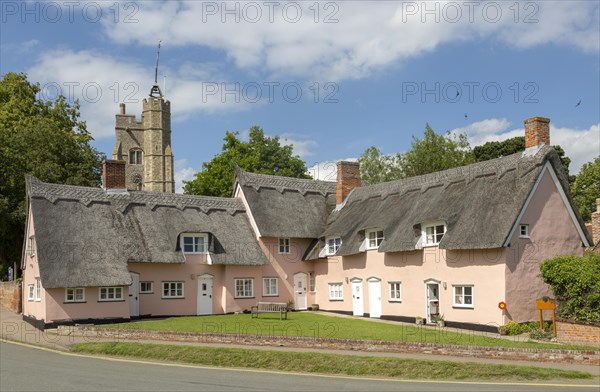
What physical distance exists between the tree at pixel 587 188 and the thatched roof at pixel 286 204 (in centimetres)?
2372

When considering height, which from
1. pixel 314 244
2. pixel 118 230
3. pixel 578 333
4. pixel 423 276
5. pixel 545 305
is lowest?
pixel 578 333

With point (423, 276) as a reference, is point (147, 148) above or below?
above

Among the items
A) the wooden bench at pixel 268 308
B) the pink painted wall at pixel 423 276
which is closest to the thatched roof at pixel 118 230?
the wooden bench at pixel 268 308

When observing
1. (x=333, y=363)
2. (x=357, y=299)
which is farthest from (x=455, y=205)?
(x=333, y=363)

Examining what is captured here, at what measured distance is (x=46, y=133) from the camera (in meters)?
47.0

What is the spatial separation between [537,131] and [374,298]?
12299 millimetres

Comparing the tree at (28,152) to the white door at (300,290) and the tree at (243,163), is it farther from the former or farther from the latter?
the white door at (300,290)

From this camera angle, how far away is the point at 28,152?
149 ft

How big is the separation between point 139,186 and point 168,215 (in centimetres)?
6497

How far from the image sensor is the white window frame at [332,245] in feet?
123

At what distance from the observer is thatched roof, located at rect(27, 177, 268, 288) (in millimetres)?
30234

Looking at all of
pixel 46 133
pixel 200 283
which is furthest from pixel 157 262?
pixel 46 133

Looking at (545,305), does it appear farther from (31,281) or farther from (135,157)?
(135,157)

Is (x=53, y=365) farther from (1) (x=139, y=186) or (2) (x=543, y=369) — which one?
(1) (x=139, y=186)
